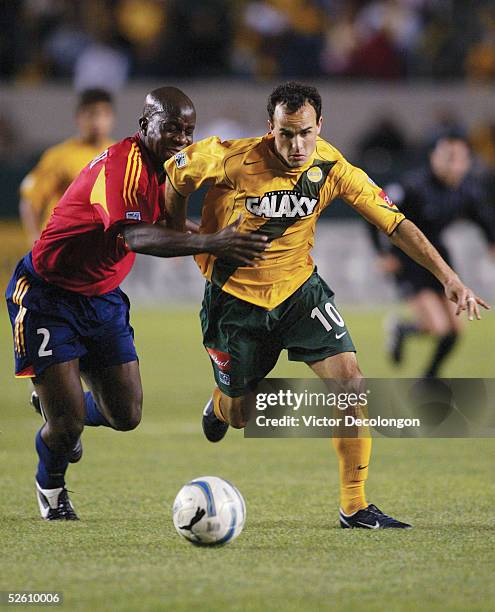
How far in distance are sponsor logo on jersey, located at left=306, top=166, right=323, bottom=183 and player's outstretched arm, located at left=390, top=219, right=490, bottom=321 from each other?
1.50 ft

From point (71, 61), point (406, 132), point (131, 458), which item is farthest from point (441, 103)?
point (131, 458)

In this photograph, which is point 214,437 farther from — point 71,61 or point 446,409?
point 71,61

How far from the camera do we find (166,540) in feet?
19.0

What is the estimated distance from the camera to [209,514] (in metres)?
5.53

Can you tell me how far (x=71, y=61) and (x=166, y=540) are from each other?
15274 mm

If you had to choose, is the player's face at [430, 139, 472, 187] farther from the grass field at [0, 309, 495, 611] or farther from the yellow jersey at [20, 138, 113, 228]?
the yellow jersey at [20, 138, 113, 228]

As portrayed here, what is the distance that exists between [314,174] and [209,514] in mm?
1769

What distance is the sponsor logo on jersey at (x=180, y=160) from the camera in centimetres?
602

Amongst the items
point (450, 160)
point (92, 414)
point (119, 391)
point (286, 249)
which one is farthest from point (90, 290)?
point (450, 160)

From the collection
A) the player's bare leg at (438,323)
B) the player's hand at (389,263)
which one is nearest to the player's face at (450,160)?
the player's hand at (389,263)

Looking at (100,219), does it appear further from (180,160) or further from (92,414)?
(92,414)

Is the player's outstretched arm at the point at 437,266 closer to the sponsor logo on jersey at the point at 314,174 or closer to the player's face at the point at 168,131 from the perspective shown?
the sponsor logo on jersey at the point at 314,174

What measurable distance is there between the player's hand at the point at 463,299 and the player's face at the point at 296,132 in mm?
909

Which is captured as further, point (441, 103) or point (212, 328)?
point (441, 103)
